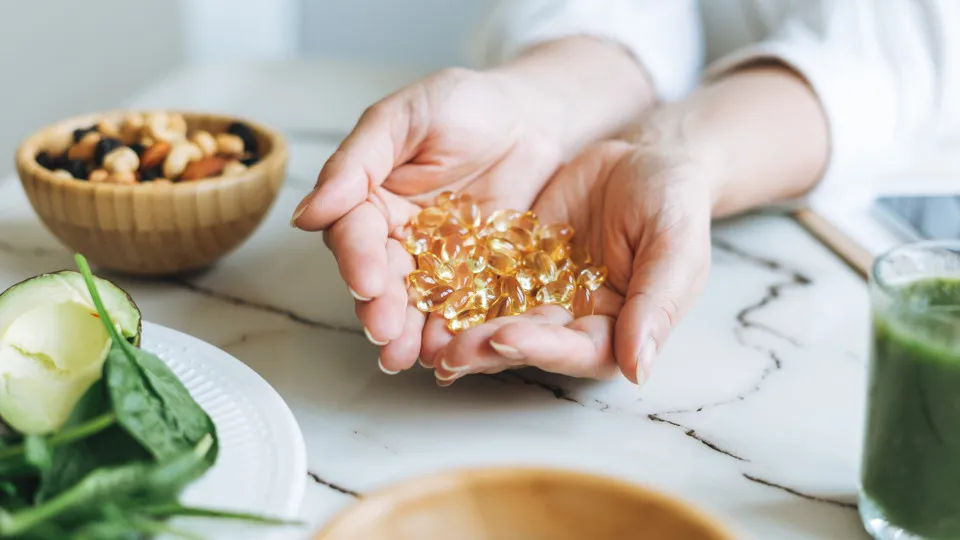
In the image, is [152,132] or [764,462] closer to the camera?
[764,462]

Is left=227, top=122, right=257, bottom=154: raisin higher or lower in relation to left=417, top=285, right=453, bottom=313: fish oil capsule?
higher

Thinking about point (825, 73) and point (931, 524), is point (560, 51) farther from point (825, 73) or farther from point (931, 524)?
point (931, 524)

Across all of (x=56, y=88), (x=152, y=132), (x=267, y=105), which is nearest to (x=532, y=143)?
(x=152, y=132)

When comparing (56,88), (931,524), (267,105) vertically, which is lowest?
(56,88)

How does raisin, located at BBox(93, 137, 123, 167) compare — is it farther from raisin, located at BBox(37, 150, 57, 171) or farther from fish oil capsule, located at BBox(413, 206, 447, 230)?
fish oil capsule, located at BBox(413, 206, 447, 230)

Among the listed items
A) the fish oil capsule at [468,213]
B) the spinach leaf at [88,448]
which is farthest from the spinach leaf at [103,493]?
the fish oil capsule at [468,213]

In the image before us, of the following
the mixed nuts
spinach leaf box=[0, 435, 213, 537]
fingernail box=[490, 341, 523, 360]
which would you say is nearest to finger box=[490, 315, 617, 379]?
fingernail box=[490, 341, 523, 360]

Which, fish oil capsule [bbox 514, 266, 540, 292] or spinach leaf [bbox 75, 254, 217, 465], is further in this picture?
fish oil capsule [bbox 514, 266, 540, 292]
